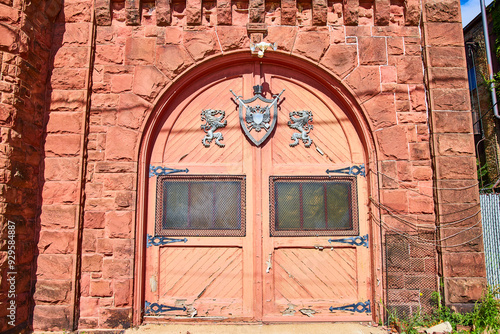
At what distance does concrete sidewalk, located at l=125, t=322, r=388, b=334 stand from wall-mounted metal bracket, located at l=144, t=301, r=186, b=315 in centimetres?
18

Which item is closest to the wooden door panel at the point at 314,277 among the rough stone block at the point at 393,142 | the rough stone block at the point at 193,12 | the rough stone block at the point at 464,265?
the rough stone block at the point at 464,265

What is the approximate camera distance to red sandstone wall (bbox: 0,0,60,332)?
4.08 m

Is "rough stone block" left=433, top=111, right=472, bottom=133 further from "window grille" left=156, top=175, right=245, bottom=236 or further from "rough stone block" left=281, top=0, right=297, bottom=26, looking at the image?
"window grille" left=156, top=175, right=245, bottom=236

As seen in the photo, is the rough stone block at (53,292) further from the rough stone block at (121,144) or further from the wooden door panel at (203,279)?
the rough stone block at (121,144)

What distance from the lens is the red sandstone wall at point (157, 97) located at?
14.8 feet

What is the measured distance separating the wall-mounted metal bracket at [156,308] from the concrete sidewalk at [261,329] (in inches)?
7.2

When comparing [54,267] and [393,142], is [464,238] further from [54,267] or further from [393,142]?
[54,267]

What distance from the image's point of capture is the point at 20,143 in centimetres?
433

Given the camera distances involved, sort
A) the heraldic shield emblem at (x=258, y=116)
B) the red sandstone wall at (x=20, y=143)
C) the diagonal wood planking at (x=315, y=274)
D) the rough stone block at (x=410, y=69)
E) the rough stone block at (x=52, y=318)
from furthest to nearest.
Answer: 1. the heraldic shield emblem at (x=258, y=116)
2. the rough stone block at (x=410, y=69)
3. the diagonal wood planking at (x=315, y=274)
4. the rough stone block at (x=52, y=318)
5. the red sandstone wall at (x=20, y=143)

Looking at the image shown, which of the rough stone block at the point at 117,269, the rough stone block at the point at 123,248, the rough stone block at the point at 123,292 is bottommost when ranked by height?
the rough stone block at the point at 123,292

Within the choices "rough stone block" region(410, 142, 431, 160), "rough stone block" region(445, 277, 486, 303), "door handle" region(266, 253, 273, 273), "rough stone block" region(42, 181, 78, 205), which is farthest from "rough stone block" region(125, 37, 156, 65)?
"rough stone block" region(445, 277, 486, 303)

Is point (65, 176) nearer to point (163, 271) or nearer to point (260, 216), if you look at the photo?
point (163, 271)

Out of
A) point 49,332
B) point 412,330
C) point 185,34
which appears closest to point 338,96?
point 185,34

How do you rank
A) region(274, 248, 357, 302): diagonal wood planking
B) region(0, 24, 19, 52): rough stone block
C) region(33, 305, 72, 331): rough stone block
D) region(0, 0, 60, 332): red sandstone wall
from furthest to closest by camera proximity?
region(274, 248, 357, 302): diagonal wood planking, region(33, 305, 72, 331): rough stone block, region(0, 24, 19, 52): rough stone block, region(0, 0, 60, 332): red sandstone wall
